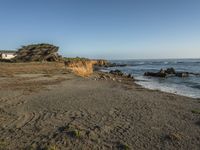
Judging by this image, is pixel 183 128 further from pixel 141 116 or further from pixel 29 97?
pixel 29 97

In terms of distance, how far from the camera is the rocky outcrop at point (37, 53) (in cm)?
4072

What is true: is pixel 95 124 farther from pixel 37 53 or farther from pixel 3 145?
pixel 37 53

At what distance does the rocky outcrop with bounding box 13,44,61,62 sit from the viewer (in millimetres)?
40719

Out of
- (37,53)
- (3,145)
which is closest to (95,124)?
(3,145)

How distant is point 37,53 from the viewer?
4122cm

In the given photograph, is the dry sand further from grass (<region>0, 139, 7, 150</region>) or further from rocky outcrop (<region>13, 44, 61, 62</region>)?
rocky outcrop (<region>13, 44, 61, 62</region>)

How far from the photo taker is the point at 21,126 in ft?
25.6

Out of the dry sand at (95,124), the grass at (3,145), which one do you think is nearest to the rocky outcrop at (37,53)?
the dry sand at (95,124)

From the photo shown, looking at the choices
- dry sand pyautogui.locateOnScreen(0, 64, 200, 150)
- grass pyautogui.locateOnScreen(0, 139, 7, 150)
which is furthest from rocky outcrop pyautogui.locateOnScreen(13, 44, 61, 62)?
grass pyautogui.locateOnScreen(0, 139, 7, 150)

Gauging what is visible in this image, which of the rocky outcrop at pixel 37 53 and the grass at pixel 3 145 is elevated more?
the rocky outcrop at pixel 37 53

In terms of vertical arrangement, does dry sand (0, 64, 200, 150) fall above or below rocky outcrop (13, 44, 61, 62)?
below

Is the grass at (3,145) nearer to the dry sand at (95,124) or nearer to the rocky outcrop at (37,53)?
the dry sand at (95,124)

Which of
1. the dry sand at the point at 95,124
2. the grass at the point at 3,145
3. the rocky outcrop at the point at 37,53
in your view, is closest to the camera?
the grass at the point at 3,145

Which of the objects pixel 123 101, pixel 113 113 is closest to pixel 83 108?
pixel 113 113
